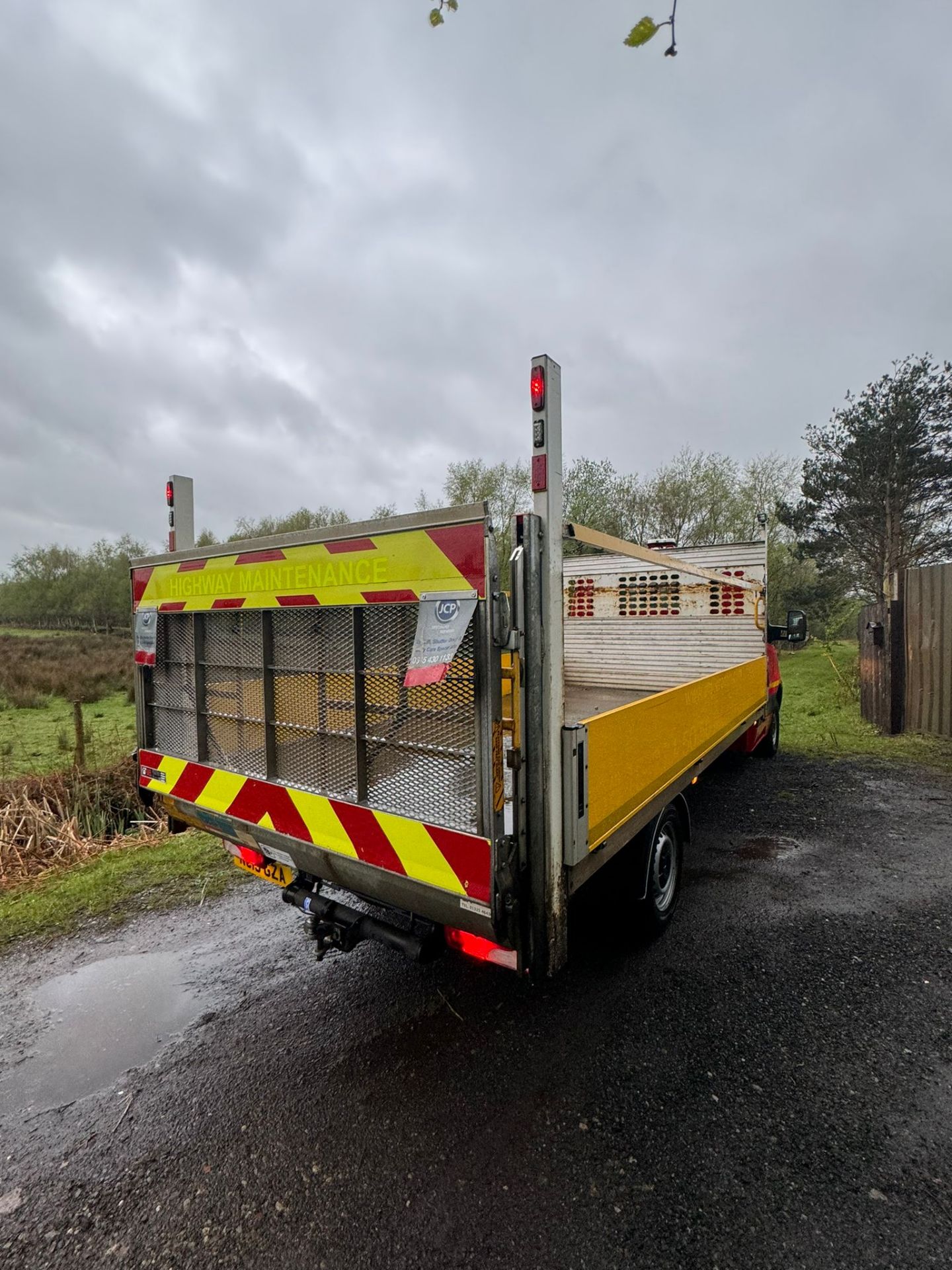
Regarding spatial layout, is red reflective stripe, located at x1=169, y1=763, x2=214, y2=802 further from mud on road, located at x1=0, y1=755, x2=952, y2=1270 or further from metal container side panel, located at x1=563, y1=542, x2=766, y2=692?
metal container side panel, located at x1=563, y1=542, x2=766, y2=692

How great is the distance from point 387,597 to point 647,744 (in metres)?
1.45

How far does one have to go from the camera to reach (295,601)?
248 cm

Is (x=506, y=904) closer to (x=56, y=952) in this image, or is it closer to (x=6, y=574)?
(x=56, y=952)

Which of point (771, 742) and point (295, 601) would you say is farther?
point (771, 742)

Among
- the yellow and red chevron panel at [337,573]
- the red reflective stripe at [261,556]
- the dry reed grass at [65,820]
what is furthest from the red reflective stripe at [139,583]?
the dry reed grass at [65,820]

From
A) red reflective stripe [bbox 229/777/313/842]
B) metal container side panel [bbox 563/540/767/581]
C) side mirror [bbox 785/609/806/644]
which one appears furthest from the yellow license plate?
side mirror [bbox 785/609/806/644]

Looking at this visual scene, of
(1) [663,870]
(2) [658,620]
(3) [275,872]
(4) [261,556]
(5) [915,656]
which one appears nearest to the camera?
(4) [261,556]

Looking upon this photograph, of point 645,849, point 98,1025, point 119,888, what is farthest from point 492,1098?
point 119,888

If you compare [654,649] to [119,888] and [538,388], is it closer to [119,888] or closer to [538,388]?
[538,388]

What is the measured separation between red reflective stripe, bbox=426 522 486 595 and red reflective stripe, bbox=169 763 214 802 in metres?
1.76

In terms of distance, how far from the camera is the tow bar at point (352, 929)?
223cm

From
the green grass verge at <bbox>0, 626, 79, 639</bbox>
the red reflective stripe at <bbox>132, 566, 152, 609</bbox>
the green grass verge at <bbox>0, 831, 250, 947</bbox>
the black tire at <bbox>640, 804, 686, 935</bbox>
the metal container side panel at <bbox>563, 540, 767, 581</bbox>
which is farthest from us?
the green grass verge at <bbox>0, 626, 79, 639</bbox>

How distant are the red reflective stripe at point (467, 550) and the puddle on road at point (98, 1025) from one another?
237cm

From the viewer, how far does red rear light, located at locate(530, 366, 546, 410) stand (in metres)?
2.03
